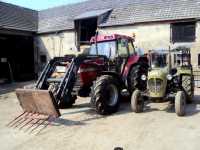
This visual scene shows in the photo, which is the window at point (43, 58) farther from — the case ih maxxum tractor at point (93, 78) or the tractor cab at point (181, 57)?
the tractor cab at point (181, 57)

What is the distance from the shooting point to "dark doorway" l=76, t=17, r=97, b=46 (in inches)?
739

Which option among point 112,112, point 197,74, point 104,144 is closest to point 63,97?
point 112,112

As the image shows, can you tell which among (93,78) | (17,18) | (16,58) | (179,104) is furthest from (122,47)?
(17,18)

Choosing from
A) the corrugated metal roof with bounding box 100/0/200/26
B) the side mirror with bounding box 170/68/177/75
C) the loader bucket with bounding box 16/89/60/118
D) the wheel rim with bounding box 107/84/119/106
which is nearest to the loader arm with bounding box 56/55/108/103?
the loader bucket with bounding box 16/89/60/118

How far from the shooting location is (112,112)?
8.40 m

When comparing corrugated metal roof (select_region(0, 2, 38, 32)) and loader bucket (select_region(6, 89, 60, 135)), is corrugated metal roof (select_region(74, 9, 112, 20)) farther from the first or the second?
loader bucket (select_region(6, 89, 60, 135))

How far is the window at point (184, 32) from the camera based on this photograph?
1449 centimetres

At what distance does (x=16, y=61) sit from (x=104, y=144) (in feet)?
→ 48.5

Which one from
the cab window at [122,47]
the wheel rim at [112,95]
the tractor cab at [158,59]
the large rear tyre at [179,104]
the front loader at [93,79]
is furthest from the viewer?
the cab window at [122,47]

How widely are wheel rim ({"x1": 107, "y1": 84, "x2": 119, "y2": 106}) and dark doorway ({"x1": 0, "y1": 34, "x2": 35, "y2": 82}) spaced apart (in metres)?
11.0

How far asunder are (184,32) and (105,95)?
8.11 metres

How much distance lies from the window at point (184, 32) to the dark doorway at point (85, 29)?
18.5 ft

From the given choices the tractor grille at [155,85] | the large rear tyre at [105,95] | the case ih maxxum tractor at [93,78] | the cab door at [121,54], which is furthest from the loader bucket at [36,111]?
the cab door at [121,54]

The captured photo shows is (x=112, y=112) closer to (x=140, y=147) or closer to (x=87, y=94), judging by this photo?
(x=87, y=94)
